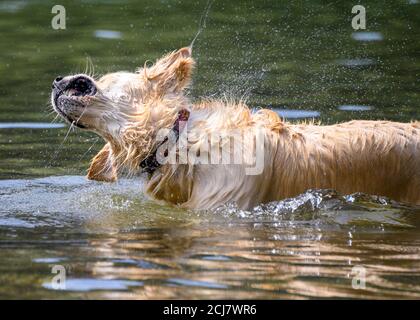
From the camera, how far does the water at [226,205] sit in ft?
20.5

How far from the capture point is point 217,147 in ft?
24.7

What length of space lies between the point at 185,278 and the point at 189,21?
904 centimetres

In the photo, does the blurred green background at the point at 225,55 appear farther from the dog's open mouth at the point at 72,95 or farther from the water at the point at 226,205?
the dog's open mouth at the point at 72,95

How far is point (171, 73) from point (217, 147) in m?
0.71

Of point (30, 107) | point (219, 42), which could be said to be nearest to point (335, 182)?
point (30, 107)

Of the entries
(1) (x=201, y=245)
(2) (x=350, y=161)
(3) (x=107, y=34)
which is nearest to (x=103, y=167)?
(1) (x=201, y=245)

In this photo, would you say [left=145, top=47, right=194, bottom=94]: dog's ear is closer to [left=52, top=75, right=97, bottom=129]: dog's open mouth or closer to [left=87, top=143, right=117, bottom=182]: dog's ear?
[left=52, top=75, right=97, bottom=129]: dog's open mouth

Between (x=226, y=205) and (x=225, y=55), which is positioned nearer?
(x=226, y=205)

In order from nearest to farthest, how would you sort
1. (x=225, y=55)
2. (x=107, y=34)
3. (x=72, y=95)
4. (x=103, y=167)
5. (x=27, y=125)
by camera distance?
(x=72, y=95), (x=103, y=167), (x=27, y=125), (x=225, y=55), (x=107, y=34)

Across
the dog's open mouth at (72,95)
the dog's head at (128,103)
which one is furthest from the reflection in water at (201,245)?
the dog's open mouth at (72,95)

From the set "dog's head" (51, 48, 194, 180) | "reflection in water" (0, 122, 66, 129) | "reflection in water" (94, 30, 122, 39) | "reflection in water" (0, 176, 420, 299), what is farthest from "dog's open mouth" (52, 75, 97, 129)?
"reflection in water" (94, 30, 122, 39)

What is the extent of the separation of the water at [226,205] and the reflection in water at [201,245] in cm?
2

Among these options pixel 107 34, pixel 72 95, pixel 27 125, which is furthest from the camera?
pixel 107 34

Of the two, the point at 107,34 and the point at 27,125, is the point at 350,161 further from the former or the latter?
the point at 107,34
